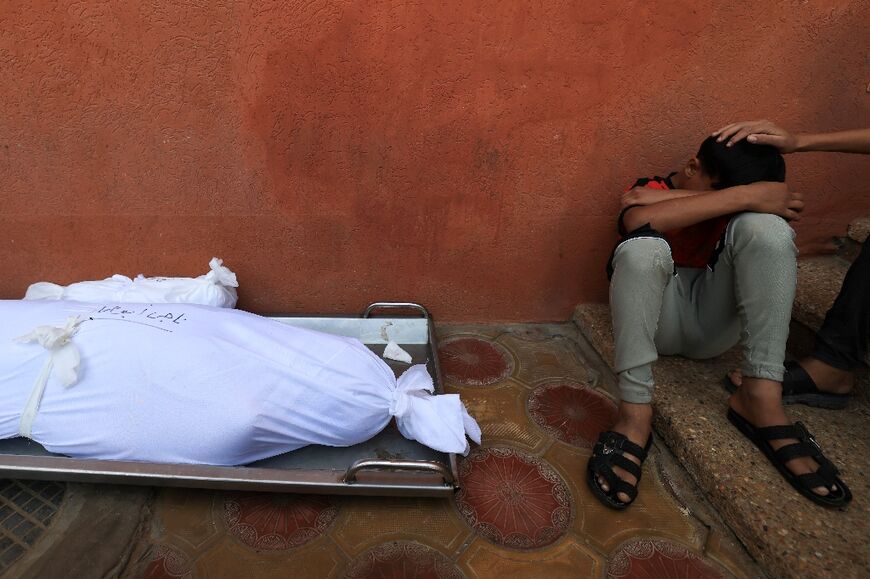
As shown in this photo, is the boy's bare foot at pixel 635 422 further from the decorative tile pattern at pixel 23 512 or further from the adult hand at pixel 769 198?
the decorative tile pattern at pixel 23 512

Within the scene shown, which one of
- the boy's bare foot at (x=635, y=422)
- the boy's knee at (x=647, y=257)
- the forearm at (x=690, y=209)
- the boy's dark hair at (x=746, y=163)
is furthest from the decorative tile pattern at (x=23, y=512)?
the boy's dark hair at (x=746, y=163)

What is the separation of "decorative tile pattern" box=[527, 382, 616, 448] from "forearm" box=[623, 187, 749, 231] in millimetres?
A: 689

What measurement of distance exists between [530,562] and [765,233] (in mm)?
1175

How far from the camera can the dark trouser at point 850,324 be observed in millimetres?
1405

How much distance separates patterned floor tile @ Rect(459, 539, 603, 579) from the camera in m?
1.16

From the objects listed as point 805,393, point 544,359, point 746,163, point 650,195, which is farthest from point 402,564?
point 746,163

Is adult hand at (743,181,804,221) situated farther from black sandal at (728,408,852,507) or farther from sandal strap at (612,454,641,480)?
sandal strap at (612,454,641,480)

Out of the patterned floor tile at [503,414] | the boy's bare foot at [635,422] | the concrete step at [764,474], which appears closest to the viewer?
the concrete step at [764,474]

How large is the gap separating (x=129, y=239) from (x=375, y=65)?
130 cm

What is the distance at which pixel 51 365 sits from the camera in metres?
1.25

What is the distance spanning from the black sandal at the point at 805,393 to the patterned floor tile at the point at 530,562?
0.97 meters

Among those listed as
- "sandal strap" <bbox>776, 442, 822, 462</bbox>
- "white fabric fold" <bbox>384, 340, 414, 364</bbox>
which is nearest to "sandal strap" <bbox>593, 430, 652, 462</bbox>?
"sandal strap" <bbox>776, 442, 822, 462</bbox>

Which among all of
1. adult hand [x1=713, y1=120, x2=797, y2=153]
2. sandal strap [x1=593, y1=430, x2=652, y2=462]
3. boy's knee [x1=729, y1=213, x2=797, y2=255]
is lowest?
sandal strap [x1=593, y1=430, x2=652, y2=462]

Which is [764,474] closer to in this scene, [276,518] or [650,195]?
[650,195]
